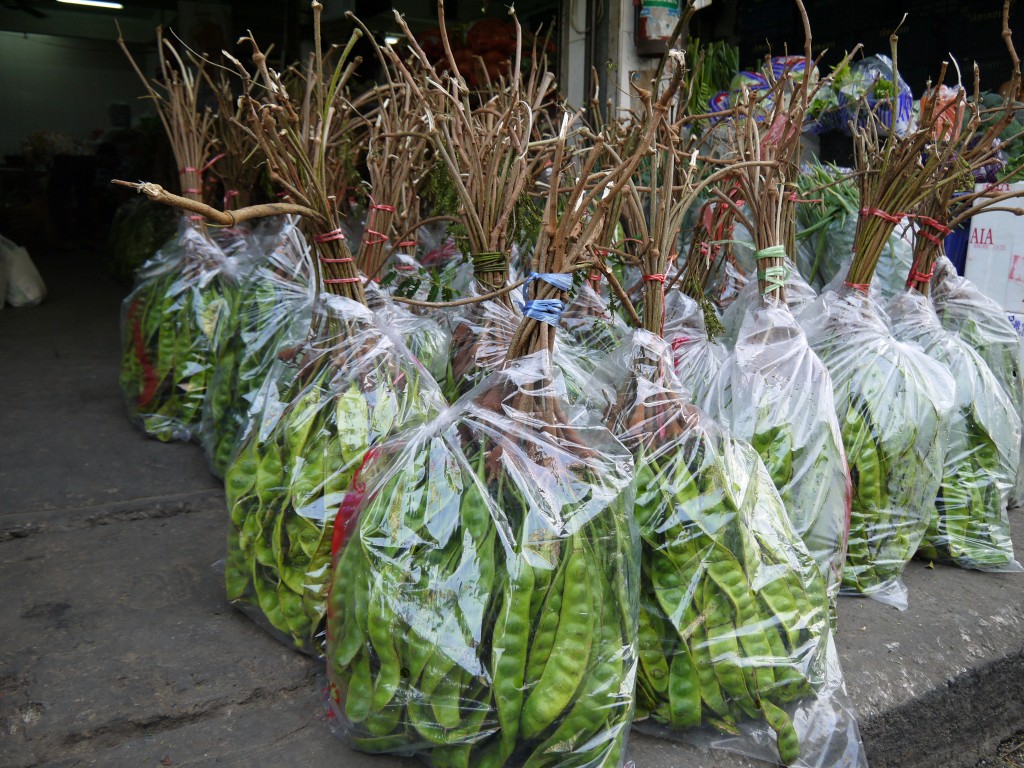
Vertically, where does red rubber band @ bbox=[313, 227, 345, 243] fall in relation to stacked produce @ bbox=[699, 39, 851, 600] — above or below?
above

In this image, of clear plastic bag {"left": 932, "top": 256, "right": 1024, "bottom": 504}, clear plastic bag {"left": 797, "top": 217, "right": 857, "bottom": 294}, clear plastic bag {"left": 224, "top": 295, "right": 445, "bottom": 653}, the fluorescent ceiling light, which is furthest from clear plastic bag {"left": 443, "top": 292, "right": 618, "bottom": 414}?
the fluorescent ceiling light

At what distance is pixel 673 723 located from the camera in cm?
165

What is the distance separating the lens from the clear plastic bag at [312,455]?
183cm

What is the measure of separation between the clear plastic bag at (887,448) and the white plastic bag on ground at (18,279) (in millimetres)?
5363

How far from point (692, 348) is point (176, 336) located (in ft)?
6.35

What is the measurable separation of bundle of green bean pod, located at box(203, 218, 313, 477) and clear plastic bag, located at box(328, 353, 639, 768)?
1116mm

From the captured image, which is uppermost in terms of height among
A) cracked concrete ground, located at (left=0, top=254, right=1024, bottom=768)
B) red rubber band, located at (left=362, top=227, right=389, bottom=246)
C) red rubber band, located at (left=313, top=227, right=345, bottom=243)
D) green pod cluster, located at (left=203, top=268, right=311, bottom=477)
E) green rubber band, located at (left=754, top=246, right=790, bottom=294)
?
red rubber band, located at (left=313, top=227, right=345, bottom=243)

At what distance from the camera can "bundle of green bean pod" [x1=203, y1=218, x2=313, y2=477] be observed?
263 centimetres

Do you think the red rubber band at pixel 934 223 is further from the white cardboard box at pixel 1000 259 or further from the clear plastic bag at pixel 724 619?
the clear plastic bag at pixel 724 619

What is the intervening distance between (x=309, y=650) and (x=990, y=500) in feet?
6.86

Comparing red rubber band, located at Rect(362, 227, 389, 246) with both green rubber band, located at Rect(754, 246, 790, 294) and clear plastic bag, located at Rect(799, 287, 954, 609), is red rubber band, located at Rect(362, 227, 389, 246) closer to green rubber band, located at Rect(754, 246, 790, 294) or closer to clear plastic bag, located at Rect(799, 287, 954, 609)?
green rubber band, located at Rect(754, 246, 790, 294)

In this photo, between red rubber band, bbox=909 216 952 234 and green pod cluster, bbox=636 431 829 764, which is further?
red rubber band, bbox=909 216 952 234

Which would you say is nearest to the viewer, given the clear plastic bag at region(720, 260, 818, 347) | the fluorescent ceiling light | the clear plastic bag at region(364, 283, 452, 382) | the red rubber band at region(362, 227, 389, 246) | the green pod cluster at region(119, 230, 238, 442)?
the red rubber band at region(362, 227, 389, 246)

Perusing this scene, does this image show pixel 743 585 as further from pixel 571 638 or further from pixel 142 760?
pixel 142 760
